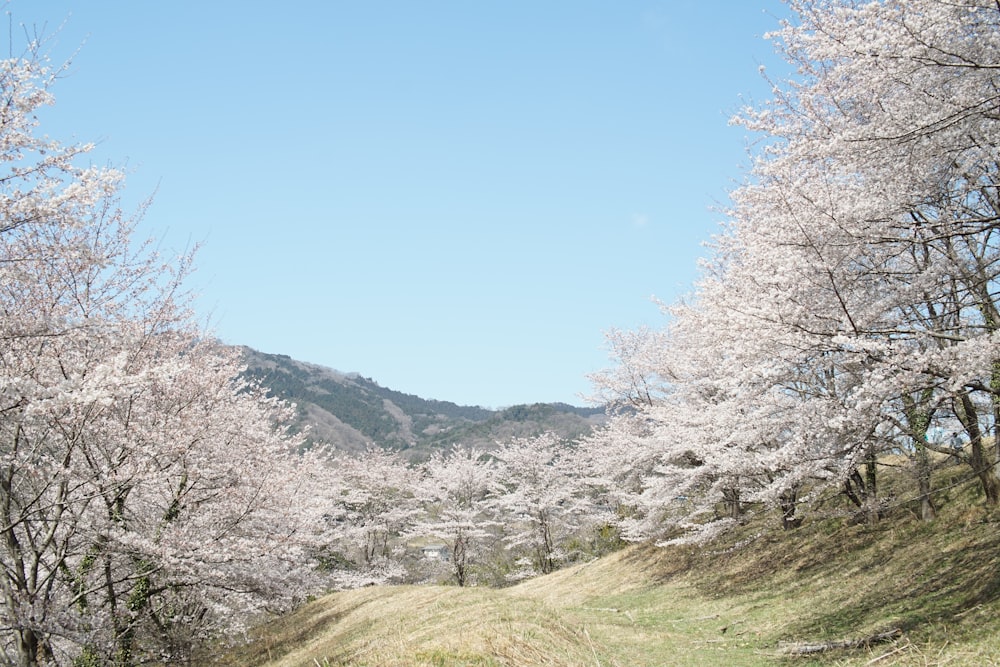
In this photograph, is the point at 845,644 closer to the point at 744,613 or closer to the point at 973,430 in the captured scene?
the point at 973,430

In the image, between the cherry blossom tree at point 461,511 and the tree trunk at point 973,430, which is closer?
the tree trunk at point 973,430

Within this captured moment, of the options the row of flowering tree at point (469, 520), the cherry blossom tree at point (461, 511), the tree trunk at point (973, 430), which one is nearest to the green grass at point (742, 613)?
the tree trunk at point (973, 430)

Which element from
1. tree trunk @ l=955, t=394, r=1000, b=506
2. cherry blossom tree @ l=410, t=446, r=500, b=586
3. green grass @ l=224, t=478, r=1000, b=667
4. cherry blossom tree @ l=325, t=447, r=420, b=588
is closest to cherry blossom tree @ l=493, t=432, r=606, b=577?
cherry blossom tree @ l=410, t=446, r=500, b=586

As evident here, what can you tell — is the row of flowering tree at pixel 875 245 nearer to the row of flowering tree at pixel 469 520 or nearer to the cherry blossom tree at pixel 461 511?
the row of flowering tree at pixel 469 520

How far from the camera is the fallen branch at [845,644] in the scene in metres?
7.94

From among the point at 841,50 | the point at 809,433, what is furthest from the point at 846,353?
the point at 841,50

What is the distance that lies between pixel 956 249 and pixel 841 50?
12.1 feet

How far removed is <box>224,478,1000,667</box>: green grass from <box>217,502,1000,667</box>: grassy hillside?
0.12 ft

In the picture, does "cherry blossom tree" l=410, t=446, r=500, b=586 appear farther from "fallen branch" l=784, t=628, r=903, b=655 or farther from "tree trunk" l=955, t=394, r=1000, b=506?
"tree trunk" l=955, t=394, r=1000, b=506

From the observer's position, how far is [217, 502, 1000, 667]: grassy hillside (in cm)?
739

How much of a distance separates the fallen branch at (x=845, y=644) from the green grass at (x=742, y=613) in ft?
0.43

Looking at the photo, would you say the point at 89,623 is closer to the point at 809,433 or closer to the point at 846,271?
the point at 809,433

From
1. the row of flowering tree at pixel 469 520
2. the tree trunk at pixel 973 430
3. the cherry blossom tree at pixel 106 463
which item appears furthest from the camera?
the row of flowering tree at pixel 469 520

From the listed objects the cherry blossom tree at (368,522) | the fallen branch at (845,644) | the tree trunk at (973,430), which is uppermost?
the tree trunk at (973,430)
